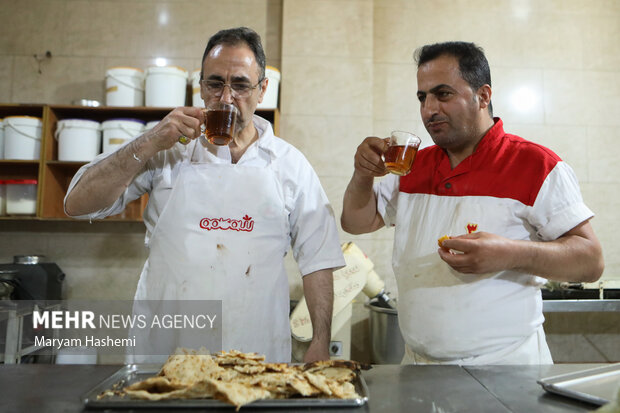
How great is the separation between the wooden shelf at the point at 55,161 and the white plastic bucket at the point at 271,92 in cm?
4

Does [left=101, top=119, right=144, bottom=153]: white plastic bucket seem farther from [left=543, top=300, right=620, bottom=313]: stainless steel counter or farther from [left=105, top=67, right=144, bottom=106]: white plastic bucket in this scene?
[left=543, top=300, right=620, bottom=313]: stainless steel counter

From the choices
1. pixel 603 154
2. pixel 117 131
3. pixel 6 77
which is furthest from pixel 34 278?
pixel 603 154

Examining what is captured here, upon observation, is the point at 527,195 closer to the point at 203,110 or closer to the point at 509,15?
the point at 203,110

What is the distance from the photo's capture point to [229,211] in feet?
5.79

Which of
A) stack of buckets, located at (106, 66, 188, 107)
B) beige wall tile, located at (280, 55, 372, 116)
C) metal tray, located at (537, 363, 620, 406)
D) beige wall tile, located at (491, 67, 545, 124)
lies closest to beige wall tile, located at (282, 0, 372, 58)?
beige wall tile, located at (280, 55, 372, 116)

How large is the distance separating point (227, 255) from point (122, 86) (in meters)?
2.32

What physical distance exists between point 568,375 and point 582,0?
12.9 ft

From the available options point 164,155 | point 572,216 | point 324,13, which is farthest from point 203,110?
point 324,13

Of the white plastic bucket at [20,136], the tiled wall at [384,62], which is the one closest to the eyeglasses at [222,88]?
the tiled wall at [384,62]

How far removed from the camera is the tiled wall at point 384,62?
378 cm

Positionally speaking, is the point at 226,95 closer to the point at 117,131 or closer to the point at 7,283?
the point at 117,131

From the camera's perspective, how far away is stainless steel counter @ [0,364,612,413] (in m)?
0.98

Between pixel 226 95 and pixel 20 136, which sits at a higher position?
pixel 20 136

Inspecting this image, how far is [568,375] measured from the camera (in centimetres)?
112
